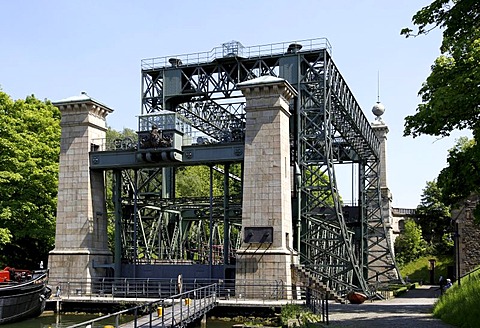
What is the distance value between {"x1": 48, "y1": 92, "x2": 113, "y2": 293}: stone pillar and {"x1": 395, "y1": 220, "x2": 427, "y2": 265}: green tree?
144 feet

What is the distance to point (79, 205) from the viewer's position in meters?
34.9

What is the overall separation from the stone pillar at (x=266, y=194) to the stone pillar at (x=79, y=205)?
8.78m

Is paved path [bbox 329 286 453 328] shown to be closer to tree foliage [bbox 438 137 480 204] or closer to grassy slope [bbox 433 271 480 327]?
grassy slope [bbox 433 271 480 327]

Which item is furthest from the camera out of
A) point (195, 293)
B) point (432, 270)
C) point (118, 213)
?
point (432, 270)

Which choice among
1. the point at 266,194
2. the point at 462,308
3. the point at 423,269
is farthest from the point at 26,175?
the point at 423,269

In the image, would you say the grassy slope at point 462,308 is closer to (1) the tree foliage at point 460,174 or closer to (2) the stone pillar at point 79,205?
(1) the tree foliage at point 460,174

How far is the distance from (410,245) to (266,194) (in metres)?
43.8

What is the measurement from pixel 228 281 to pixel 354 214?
20.2 metres

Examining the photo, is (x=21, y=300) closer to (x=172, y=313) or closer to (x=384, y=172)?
(x=172, y=313)

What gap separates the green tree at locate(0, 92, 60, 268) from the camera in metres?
37.8

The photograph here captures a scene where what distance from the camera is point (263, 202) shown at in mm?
31641

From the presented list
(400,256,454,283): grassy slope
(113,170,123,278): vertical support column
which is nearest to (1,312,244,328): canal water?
(113,170,123,278): vertical support column

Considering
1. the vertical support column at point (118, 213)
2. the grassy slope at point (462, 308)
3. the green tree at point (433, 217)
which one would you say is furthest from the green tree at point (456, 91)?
the green tree at point (433, 217)

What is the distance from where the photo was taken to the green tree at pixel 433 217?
74.3 m
